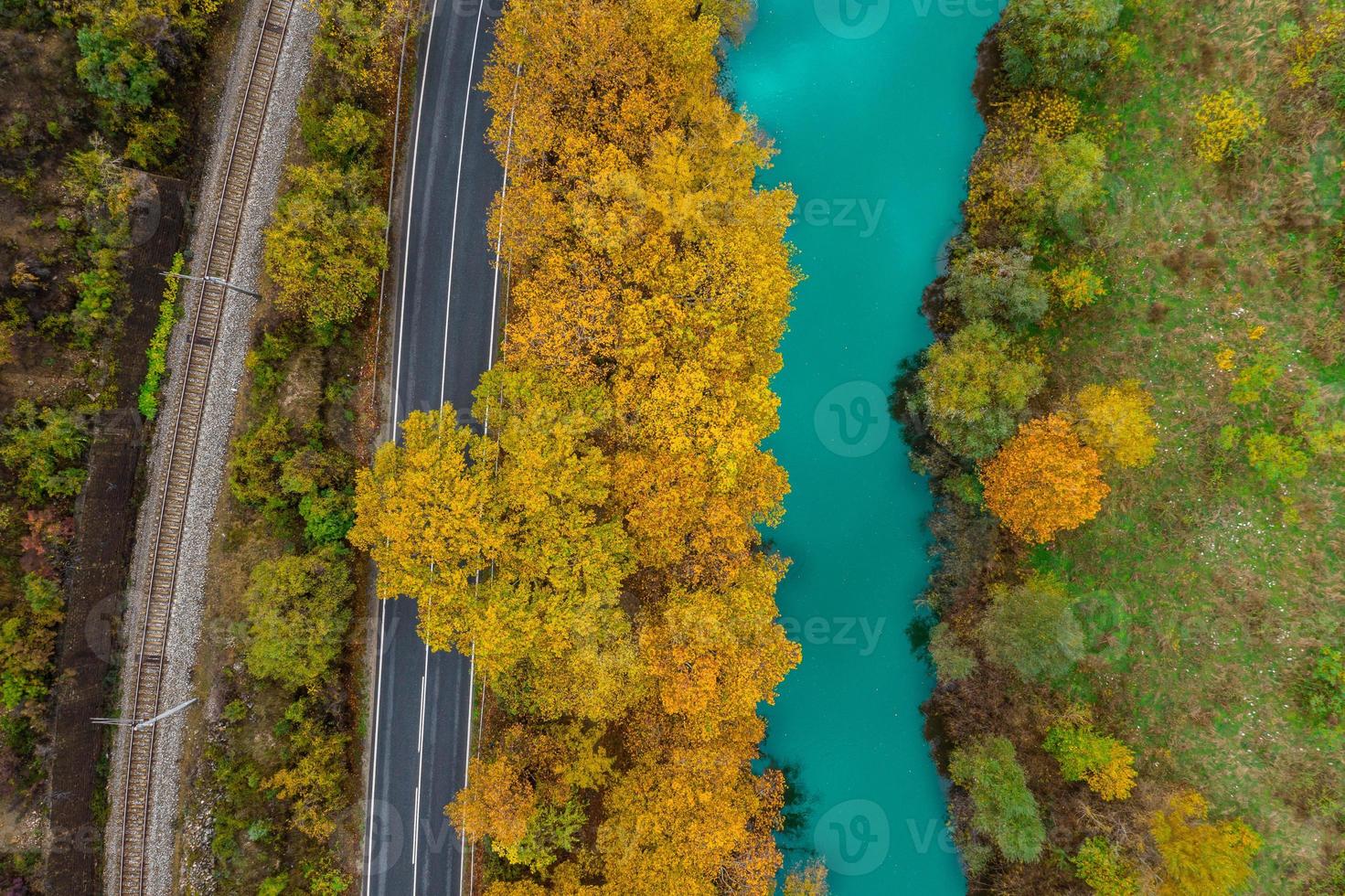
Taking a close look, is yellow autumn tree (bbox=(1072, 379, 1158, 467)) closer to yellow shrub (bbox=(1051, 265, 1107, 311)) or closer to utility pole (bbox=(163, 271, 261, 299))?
yellow shrub (bbox=(1051, 265, 1107, 311))

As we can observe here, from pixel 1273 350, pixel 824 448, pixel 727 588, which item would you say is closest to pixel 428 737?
pixel 727 588

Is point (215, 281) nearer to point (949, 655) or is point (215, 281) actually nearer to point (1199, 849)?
point (949, 655)

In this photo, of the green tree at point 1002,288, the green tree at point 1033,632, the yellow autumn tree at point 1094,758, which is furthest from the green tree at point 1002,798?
the green tree at point 1002,288

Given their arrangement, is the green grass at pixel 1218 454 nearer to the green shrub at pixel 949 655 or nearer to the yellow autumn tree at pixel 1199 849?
the yellow autumn tree at pixel 1199 849

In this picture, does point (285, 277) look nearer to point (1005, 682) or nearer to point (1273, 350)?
point (1005, 682)

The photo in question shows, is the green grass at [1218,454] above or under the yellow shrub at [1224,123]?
under

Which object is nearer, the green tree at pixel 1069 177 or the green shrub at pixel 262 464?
the green tree at pixel 1069 177

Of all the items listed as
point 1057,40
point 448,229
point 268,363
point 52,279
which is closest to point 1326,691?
point 1057,40
